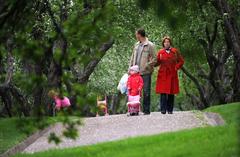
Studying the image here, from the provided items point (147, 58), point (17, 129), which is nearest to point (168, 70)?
point (147, 58)

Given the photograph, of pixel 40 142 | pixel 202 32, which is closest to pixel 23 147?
pixel 40 142

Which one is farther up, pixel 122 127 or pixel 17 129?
pixel 17 129

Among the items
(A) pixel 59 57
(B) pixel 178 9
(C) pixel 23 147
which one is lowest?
(C) pixel 23 147

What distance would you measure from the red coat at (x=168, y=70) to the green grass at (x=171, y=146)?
391 centimetres

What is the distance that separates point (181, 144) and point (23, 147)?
12.6 feet

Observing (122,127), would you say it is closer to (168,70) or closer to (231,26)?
(168,70)

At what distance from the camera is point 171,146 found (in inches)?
400

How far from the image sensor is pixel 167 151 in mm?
9609

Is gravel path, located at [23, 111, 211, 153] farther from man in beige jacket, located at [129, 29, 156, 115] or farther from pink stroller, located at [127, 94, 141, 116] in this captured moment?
man in beige jacket, located at [129, 29, 156, 115]

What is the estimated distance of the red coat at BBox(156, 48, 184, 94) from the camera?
15.7 metres

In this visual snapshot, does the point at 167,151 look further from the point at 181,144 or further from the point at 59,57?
the point at 59,57

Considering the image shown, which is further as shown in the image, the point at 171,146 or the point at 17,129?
the point at 171,146

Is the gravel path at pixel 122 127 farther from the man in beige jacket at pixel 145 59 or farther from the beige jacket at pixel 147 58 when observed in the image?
the beige jacket at pixel 147 58

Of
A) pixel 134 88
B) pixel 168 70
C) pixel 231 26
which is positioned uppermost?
pixel 231 26
